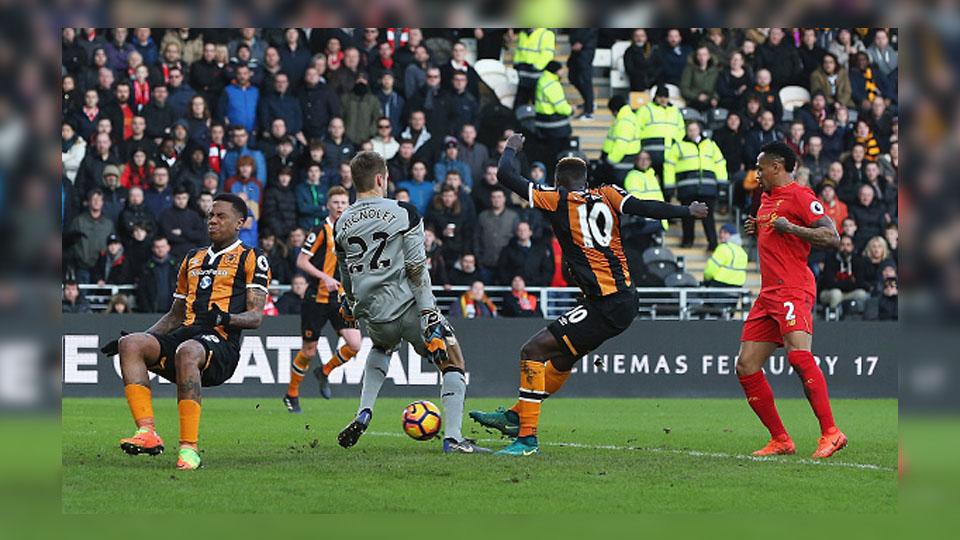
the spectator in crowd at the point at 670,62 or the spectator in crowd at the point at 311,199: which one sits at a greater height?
the spectator in crowd at the point at 670,62

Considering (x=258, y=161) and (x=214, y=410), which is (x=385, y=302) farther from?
(x=258, y=161)

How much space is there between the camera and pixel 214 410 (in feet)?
56.0

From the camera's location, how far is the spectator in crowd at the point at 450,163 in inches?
852

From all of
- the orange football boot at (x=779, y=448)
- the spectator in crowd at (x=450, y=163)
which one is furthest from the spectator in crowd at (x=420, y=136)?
the orange football boot at (x=779, y=448)

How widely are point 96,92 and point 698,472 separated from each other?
1300cm

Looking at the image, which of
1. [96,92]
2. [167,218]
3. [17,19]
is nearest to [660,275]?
[167,218]

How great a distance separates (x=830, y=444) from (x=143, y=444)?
532 centimetres

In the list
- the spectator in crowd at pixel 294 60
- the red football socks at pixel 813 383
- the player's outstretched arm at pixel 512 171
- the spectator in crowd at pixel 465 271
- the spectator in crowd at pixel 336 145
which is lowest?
the red football socks at pixel 813 383

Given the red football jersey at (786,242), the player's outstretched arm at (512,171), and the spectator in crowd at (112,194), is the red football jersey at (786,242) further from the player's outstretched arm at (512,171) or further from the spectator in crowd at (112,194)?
the spectator in crowd at (112,194)

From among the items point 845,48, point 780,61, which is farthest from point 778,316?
point 780,61

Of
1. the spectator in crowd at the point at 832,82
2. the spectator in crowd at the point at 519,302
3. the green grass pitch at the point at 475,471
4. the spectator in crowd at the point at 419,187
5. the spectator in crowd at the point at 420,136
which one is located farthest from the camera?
the spectator in crowd at the point at 832,82

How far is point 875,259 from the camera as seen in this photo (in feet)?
71.7

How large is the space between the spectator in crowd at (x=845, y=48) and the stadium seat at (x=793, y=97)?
73 centimetres

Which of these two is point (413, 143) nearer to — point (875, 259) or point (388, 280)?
point (875, 259)
